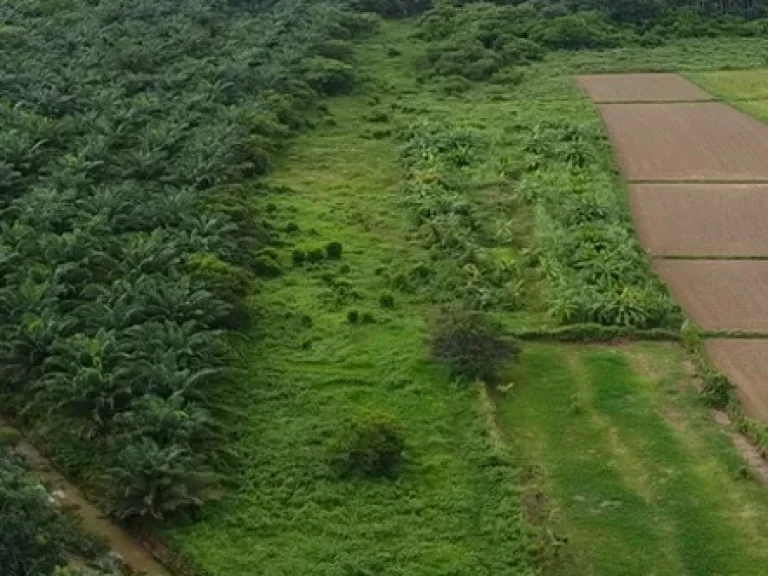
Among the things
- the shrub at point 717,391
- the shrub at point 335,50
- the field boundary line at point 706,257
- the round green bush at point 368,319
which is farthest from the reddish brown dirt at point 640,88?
the shrub at point 717,391

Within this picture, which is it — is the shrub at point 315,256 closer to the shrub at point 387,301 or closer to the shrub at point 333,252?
the shrub at point 333,252

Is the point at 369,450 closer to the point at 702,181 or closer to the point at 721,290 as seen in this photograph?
the point at 721,290

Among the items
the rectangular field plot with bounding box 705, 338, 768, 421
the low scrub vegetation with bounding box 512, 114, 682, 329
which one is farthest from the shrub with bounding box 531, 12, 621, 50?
the rectangular field plot with bounding box 705, 338, 768, 421

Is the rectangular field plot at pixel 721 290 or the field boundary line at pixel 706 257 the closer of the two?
the rectangular field plot at pixel 721 290

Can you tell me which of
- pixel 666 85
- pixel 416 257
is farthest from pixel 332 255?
pixel 666 85

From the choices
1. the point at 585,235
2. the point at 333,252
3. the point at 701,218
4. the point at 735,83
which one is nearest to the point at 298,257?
the point at 333,252

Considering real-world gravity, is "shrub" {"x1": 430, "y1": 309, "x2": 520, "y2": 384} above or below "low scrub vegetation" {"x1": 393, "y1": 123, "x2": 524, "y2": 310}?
above

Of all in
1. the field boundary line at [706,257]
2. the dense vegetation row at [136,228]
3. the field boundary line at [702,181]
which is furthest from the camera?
the field boundary line at [702,181]

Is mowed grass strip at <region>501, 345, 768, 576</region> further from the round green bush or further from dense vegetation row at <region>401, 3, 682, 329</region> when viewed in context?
the round green bush
